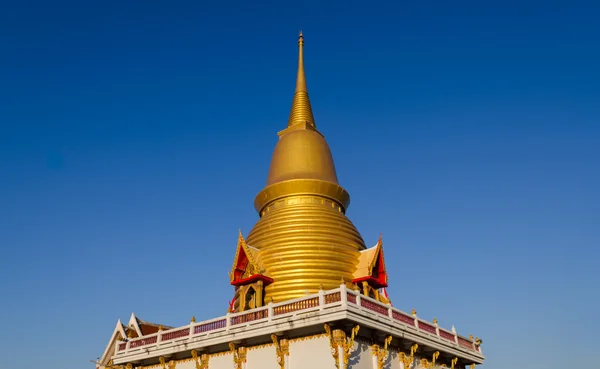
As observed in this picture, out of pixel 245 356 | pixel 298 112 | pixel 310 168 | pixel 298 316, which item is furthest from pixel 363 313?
pixel 298 112

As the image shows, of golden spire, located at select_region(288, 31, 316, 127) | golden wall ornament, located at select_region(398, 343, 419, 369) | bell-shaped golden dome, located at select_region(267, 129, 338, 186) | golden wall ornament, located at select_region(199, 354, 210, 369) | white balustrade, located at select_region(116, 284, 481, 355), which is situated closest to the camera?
white balustrade, located at select_region(116, 284, 481, 355)

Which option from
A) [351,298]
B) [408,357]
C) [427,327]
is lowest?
[408,357]

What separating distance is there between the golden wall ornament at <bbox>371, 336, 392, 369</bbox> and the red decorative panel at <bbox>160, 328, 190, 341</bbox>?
8595 millimetres

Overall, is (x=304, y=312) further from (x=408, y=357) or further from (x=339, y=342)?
(x=408, y=357)

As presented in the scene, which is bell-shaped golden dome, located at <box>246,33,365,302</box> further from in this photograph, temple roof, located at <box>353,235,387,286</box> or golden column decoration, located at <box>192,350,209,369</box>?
golden column decoration, located at <box>192,350,209,369</box>

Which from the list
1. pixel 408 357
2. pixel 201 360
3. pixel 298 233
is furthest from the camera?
pixel 298 233

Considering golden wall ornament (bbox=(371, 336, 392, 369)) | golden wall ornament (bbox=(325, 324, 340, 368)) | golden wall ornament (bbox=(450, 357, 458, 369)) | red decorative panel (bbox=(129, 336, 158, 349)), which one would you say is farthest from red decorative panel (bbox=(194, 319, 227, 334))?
golden wall ornament (bbox=(450, 357, 458, 369))

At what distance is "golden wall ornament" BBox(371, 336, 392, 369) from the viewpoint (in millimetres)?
24328

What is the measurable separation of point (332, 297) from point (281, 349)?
313 cm

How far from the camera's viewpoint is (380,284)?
30.7m

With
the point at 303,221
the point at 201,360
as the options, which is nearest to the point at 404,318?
the point at 303,221

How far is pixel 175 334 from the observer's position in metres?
28.0

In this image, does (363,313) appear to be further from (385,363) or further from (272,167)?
(272,167)

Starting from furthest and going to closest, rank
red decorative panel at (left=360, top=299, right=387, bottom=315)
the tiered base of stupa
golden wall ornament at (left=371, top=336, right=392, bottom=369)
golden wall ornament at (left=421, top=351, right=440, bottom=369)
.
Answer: golden wall ornament at (left=421, top=351, right=440, bottom=369), golden wall ornament at (left=371, top=336, right=392, bottom=369), red decorative panel at (left=360, top=299, right=387, bottom=315), the tiered base of stupa
